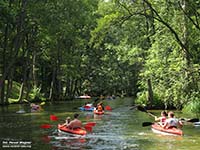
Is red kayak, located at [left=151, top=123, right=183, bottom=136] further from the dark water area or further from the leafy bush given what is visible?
the leafy bush

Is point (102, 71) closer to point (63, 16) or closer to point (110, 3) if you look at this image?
point (63, 16)

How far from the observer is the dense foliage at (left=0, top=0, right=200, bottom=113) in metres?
29.4

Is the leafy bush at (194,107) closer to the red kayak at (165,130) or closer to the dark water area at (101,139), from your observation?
the dark water area at (101,139)

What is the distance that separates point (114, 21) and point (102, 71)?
2152 inches

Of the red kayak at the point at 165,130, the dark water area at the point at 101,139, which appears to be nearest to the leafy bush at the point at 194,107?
the dark water area at the point at 101,139

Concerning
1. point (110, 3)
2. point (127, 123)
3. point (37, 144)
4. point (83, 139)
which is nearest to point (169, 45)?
point (110, 3)

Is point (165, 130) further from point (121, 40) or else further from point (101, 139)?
point (121, 40)

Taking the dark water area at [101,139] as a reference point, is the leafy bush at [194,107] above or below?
above

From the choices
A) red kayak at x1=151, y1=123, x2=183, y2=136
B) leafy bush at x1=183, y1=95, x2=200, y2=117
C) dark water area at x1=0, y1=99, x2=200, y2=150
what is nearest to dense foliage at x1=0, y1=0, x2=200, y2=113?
leafy bush at x1=183, y1=95, x2=200, y2=117

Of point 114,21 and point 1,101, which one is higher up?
point 114,21

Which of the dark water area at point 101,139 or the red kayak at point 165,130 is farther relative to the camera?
the red kayak at point 165,130

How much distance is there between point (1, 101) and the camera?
140 feet

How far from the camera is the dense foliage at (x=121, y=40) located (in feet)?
96.6

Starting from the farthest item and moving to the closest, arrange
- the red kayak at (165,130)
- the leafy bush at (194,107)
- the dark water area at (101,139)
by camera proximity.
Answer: the leafy bush at (194,107) → the red kayak at (165,130) → the dark water area at (101,139)
